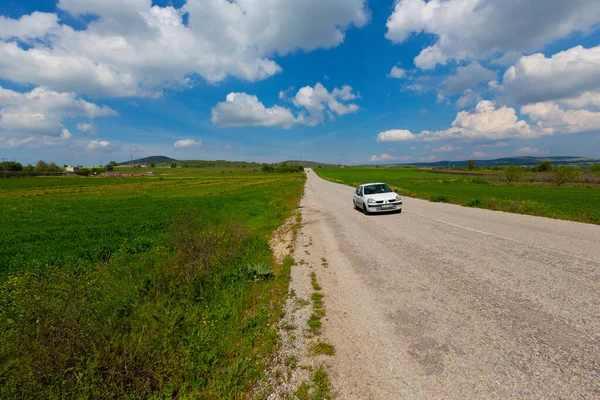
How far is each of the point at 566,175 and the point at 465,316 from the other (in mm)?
53989

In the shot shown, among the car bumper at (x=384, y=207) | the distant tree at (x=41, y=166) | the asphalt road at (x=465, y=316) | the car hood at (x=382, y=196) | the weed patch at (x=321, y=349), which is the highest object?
the distant tree at (x=41, y=166)

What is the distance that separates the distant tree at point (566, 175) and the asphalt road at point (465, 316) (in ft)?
150

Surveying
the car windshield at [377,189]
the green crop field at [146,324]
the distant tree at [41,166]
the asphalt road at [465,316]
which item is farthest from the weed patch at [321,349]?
the distant tree at [41,166]

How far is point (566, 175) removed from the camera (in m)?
40.3

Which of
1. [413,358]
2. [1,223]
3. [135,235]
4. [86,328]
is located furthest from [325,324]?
[1,223]

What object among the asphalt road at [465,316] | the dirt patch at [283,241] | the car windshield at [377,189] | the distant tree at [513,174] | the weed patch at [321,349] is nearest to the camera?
the asphalt road at [465,316]

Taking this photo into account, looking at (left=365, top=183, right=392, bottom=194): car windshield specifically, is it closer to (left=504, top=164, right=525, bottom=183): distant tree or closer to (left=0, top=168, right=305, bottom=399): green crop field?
(left=0, top=168, right=305, bottom=399): green crop field

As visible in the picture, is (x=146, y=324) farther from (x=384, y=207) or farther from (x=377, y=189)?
(x=377, y=189)

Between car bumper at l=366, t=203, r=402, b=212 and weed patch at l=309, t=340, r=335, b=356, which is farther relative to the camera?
car bumper at l=366, t=203, r=402, b=212

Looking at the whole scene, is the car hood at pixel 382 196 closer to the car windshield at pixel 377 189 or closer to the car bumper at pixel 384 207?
the car bumper at pixel 384 207

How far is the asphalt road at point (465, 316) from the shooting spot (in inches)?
108

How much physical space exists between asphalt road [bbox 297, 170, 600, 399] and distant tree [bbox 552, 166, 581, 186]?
45732 mm

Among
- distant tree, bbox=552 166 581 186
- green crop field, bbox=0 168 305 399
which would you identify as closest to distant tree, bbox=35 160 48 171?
green crop field, bbox=0 168 305 399

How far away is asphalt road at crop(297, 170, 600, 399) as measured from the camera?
276cm
